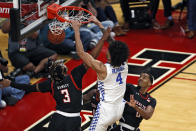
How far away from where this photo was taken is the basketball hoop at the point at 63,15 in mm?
6582

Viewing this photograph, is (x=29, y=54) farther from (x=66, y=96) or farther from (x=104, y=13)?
(x=66, y=96)

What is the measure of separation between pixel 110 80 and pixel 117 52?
38cm

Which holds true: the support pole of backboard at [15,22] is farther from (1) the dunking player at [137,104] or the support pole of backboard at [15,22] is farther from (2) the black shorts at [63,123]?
(1) the dunking player at [137,104]

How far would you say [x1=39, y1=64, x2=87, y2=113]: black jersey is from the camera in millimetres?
6180

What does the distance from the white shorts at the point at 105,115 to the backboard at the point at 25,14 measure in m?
1.64

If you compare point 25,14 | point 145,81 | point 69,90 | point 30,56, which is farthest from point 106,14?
point 69,90

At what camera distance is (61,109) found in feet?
20.4

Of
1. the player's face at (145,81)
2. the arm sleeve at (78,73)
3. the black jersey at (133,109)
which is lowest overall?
the black jersey at (133,109)

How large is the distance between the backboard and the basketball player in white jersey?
1.05 meters

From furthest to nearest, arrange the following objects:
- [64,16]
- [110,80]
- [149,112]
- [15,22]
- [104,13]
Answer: [104,13], [64,16], [15,22], [149,112], [110,80]

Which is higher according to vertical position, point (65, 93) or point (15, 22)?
point (15, 22)

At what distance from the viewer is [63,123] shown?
20.2ft

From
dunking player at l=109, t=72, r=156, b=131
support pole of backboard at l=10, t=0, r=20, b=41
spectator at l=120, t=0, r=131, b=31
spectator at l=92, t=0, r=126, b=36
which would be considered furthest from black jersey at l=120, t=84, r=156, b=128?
spectator at l=120, t=0, r=131, b=31

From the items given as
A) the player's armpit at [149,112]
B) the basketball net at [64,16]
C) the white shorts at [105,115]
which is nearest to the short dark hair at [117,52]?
the white shorts at [105,115]
